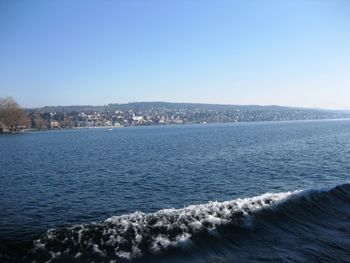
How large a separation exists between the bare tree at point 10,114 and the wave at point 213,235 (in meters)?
178

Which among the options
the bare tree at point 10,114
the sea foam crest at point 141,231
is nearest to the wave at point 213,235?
the sea foam crest at point 141,231

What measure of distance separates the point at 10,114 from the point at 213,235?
184 m

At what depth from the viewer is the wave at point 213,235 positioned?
17789mm

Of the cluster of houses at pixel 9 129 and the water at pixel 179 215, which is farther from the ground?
the water at pixel 179 215

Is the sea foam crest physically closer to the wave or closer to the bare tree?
the wave

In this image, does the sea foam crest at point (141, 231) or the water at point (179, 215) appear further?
the sea foam crest at point (141, 231)

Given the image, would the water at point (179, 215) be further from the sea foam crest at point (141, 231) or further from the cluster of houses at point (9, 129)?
the cluster of houses at point (9, 129)

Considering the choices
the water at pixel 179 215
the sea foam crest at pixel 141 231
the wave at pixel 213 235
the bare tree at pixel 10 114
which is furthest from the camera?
the bare tree at pixel 10 114

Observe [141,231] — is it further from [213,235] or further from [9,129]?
[9,129]

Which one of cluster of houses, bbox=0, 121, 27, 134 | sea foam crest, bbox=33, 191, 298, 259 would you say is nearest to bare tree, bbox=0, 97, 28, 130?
cluster of houses, bbox=0, 121, 27, 134

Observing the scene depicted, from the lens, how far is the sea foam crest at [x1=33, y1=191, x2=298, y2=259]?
18.4 m

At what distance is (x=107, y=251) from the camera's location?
18250 mm

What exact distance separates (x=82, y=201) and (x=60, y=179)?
1320 centimetres

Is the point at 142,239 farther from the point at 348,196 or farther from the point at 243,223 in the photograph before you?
the point at 348,196
